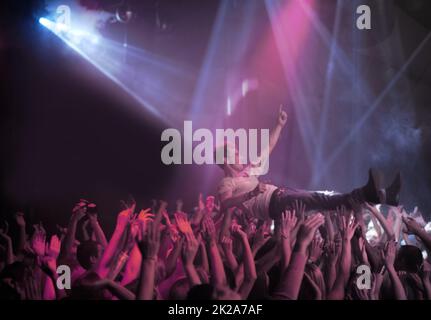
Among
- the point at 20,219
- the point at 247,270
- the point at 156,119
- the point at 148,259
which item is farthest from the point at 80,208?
the point at 247,270

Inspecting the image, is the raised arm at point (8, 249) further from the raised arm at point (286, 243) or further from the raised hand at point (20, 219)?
the raised arm at point (286, 243)

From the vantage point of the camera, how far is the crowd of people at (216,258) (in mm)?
3186

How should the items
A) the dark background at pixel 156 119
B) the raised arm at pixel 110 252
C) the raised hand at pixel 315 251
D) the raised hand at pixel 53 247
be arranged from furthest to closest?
the dark background at pixel 156 119, the raised hand at pixel 53 247, the raised arm at pixel 110 252, the raised hand at pixel 315 251

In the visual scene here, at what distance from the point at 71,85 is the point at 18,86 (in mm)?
507

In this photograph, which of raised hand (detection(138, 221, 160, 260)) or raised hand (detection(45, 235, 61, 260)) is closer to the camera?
raised hand (detection(138, 221, 160, 260))

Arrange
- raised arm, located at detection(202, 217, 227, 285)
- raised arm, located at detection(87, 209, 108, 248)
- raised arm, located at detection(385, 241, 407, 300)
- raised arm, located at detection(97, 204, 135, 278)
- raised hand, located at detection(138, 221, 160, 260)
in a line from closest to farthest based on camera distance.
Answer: raised hand, located at detection(138, 221, 160, 260) → raised arm, located at detection(202, 217, 227, 285) → raised arm, located at detection(385, 241, 407, 300) → raised arm, located at detection(97, 204, 135, 278) → raised arm, located at detection(87, 209, 108, 248)

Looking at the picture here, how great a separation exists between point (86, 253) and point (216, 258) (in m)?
1.13

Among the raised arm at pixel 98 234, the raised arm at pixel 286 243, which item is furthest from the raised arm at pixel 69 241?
the raised arm at pixel 286 243

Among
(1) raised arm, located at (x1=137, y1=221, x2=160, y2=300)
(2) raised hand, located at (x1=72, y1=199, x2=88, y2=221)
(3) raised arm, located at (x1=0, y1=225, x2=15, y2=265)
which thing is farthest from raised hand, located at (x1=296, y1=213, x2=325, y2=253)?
(3) raised arm, located at (x1=0, y1=225, x2=15, y2=265)

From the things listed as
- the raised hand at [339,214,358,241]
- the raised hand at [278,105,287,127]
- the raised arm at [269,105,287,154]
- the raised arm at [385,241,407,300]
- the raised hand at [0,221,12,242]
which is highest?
the raised hand at [278,105,287,127]

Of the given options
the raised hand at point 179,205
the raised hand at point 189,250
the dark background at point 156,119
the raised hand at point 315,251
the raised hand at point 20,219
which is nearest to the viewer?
the raised hand at point 189,250

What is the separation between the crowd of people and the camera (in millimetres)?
3186

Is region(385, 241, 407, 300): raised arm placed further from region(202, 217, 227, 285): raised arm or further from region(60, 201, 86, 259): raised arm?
region(60, 201, 86, 259): raised arm
